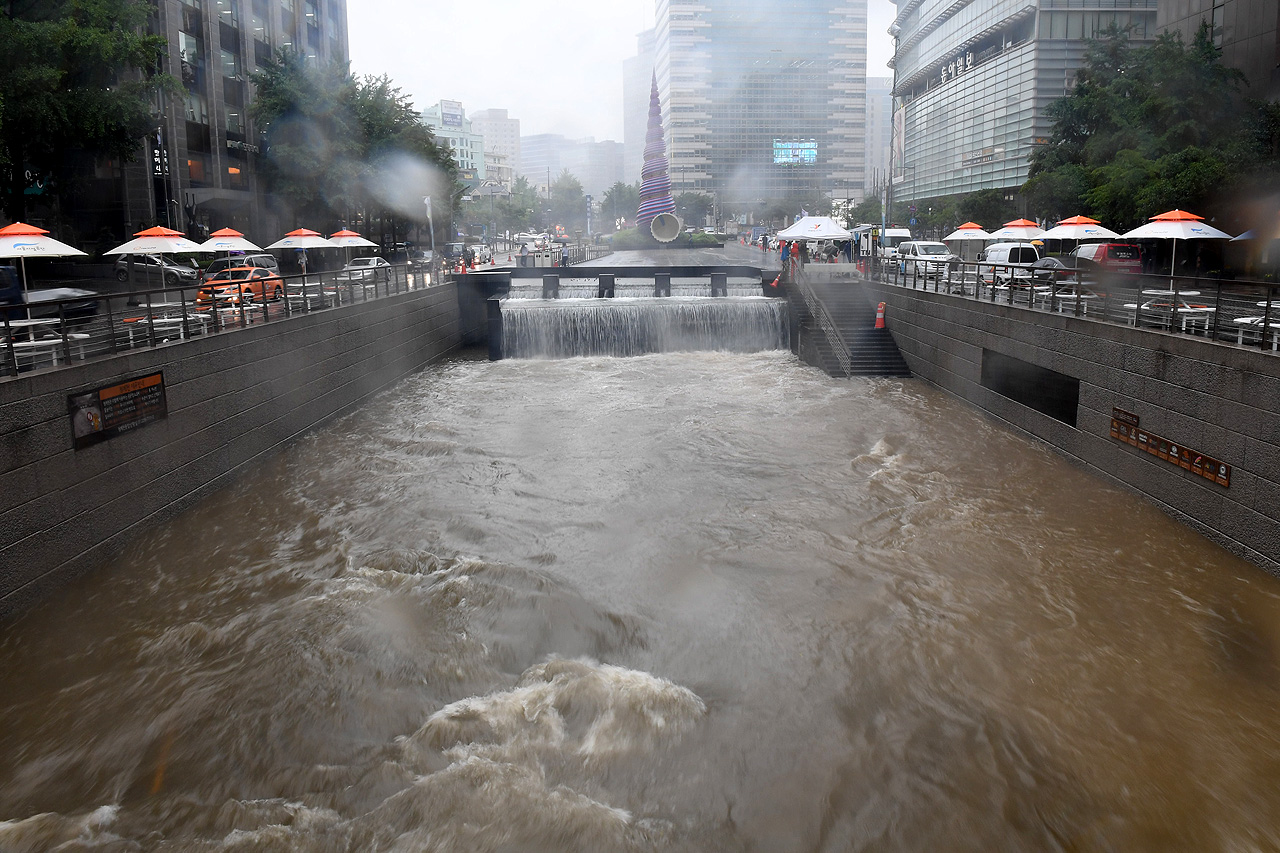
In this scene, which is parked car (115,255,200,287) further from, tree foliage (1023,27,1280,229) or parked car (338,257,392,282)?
tree foliage (1023,27,1280,229)

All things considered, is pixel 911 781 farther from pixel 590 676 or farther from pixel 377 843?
pixel 377 843

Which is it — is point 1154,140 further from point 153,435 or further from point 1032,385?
point 153,435

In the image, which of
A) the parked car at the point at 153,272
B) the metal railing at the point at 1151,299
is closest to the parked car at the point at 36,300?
the parked car at the point at 153,272

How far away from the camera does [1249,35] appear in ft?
125

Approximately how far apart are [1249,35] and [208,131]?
48.4 metres

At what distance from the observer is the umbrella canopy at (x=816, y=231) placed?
29.3 metres

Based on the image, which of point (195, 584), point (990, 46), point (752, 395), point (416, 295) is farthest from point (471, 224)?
point (195, 584)

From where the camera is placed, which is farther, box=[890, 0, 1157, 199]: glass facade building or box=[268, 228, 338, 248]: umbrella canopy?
box=[890, 0, 1157, 199]: glass facade building

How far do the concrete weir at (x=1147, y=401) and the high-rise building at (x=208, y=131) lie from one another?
1430 inches

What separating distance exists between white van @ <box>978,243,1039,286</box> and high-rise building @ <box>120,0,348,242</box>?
3444 cm

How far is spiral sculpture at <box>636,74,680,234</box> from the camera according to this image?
7938 cm

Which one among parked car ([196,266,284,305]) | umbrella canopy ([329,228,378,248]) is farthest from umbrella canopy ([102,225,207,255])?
umbrella canopy ([329,228,378,248])

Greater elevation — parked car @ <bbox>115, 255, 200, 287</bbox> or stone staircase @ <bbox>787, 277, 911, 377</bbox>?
parked car @ <bbox>115, 255, 200, 287</bbox>

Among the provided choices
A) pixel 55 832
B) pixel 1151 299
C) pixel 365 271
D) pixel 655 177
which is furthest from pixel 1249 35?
pixel 655 177
